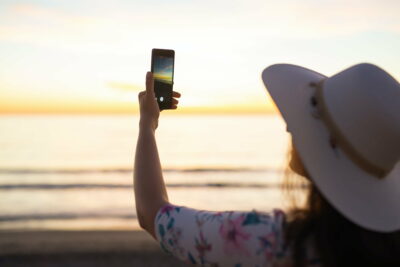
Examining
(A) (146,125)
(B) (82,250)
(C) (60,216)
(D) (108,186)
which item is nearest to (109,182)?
(D) (108,186)

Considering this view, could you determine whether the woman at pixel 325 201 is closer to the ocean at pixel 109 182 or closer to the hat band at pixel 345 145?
the hat band at pixel 345 145

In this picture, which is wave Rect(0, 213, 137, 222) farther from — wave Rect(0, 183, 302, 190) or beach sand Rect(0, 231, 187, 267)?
wave Rect(0, 183, 302, 190)

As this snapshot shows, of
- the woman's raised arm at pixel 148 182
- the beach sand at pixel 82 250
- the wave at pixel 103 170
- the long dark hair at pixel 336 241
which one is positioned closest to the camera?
the long dark hair at pixel 336 241

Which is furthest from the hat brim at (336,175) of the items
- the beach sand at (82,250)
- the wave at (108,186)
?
the wave at (108,186)

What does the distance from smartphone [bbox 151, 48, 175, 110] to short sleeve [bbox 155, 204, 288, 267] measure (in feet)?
2.57

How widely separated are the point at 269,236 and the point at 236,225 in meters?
0.09

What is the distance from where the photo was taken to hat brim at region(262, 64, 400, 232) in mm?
1114

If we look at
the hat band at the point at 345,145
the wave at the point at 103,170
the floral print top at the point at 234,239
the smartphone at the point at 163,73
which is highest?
the smartphone at the point at 163,73

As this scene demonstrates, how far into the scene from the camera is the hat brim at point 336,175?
111 centimetres

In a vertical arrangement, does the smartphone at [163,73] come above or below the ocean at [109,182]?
above

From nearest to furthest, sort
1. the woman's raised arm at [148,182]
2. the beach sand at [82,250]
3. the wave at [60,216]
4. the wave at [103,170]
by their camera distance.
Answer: the woman's raised arm at [148,182]
the beach sand at [82,250]
the wave at [60,216]
the wave at [103,170]

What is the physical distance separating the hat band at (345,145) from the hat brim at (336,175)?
0.02m

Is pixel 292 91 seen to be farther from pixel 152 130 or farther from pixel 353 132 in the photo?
pixel 152 130

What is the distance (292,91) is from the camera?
1.28m
